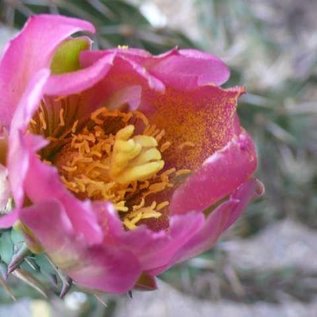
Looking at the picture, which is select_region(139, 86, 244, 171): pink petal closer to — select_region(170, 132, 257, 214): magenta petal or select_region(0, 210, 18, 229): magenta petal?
select_region(170, 132, 257, 214): magenta petal

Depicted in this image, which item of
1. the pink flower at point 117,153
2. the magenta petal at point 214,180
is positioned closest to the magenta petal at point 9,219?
the pink flower at point 117,153

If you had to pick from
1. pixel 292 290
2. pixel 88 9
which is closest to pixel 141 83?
pixel 88 9

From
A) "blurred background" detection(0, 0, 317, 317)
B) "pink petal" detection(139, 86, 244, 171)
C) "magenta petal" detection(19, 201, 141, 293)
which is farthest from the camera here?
"blurred background" detection(0, 0, 317, 317)

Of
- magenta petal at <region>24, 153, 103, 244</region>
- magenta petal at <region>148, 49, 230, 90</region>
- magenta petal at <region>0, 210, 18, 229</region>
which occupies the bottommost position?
magenta petal at <region>0, 210, 18, 229</region>

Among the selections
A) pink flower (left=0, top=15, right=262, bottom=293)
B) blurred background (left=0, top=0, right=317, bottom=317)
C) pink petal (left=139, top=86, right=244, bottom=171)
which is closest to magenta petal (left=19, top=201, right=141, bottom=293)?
pink flower (left=0, top=15, right=262, bottom=293)

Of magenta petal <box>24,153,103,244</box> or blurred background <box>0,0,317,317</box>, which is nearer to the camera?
magenta petal <box>24,153,103,244</box>

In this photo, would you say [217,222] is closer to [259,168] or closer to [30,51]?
[30,51]

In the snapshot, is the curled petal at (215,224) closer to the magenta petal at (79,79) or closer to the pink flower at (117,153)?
the pink flower at (117,153)

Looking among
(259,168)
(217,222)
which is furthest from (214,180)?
(259,168)
